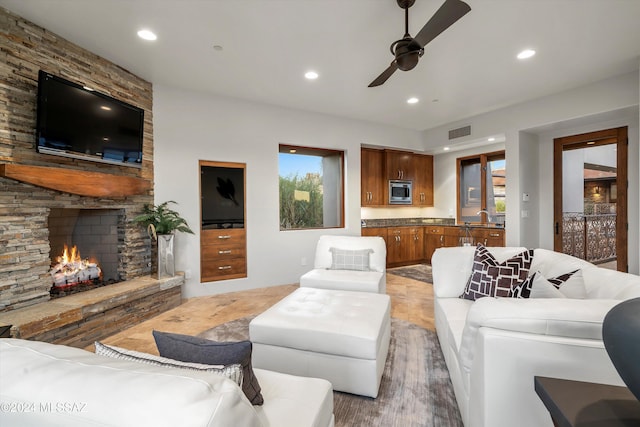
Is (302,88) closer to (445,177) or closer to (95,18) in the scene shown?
(95,18)

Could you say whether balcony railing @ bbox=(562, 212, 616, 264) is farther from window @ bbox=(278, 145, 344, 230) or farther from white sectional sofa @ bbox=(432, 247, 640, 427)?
white sectional sofa @ bbox=(432, 247, 640, 427)

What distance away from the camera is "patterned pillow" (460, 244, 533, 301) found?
2088mm

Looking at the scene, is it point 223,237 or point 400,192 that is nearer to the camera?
point 223,237

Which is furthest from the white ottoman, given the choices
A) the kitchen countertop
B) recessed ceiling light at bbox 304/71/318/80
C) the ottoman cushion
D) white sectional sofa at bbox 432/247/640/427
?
the kitchen countertop

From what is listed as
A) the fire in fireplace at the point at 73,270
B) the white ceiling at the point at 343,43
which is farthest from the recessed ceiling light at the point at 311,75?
the fire in fireplace at the point at 73,270

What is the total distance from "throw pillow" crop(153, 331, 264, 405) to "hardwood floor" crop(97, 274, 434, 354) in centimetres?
Answer: 186

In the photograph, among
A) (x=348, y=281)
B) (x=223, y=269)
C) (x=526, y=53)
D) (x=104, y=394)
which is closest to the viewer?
(x=104, y=394)

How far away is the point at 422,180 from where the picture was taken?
6508 millimetres

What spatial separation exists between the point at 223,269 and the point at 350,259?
188cm

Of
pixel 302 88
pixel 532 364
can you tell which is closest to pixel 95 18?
pixel 302 88

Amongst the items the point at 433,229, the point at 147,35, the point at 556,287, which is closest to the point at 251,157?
the point at 147,35

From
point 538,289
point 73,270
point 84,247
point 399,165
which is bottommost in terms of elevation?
point 73,270

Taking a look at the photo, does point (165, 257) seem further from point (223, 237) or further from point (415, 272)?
point (415, 272)

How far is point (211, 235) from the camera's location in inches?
165
